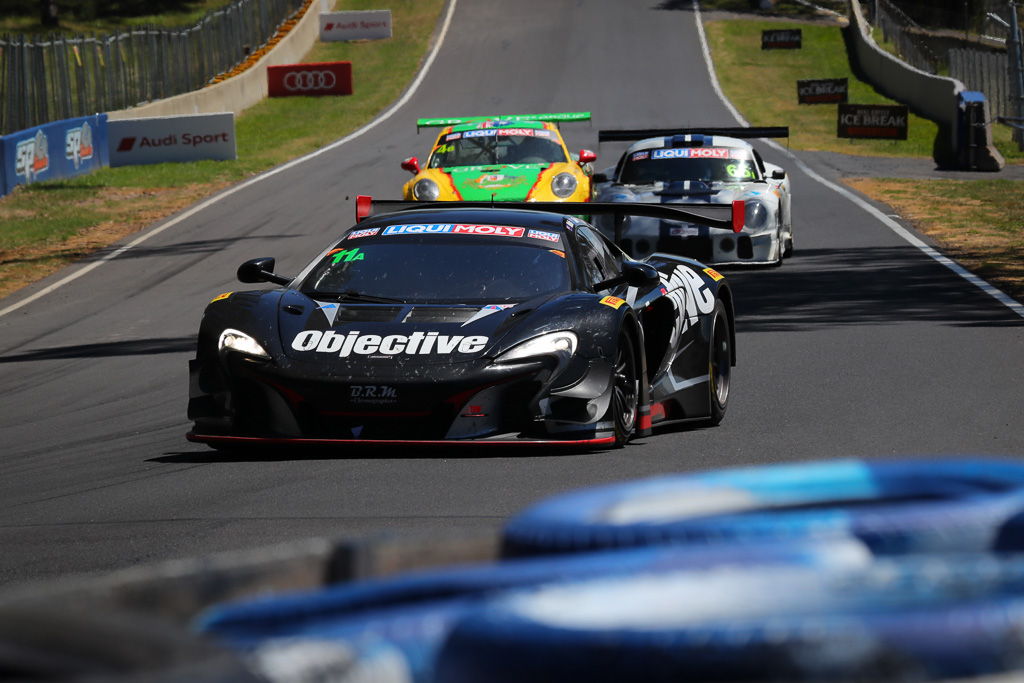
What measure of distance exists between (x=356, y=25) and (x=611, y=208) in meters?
52.5

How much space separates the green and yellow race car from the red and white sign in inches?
1549

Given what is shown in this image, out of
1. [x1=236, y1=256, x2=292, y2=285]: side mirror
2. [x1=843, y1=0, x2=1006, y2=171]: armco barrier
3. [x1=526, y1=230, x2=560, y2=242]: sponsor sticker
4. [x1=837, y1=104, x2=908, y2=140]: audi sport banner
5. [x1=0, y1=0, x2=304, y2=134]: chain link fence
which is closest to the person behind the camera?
[x1=236, y1=256, x2=292, y2=285]: side mirror

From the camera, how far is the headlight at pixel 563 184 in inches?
739

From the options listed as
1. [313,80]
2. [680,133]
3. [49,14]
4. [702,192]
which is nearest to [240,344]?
[702,192]

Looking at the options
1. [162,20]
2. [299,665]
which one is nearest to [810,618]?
[299,665]

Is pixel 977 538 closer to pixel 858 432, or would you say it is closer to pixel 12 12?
pixel 858 432

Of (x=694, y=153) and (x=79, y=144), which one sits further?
(x=79, y=144)

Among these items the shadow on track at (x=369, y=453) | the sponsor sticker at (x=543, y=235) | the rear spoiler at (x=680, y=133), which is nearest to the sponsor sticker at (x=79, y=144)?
the rear spoiler at (x=680, y=133)

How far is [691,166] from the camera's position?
18406mm

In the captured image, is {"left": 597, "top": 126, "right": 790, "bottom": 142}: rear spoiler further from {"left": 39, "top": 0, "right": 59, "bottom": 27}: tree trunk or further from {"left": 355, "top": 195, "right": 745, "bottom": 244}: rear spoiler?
{"left": 39, "top": 0, "right": 59, "bottom": 27}: tree trunk

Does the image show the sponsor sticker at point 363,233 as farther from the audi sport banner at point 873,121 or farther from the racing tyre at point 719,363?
the audi sport banner at point 873,121

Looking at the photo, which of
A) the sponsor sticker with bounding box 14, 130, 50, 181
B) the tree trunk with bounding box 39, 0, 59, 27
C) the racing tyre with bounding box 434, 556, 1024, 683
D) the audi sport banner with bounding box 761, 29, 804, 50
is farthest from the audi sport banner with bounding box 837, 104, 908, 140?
the tree trunk with bounding box 39, 0, 59, 27

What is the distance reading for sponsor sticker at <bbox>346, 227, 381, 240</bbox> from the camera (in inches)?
358

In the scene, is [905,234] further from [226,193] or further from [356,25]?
[356,25]
